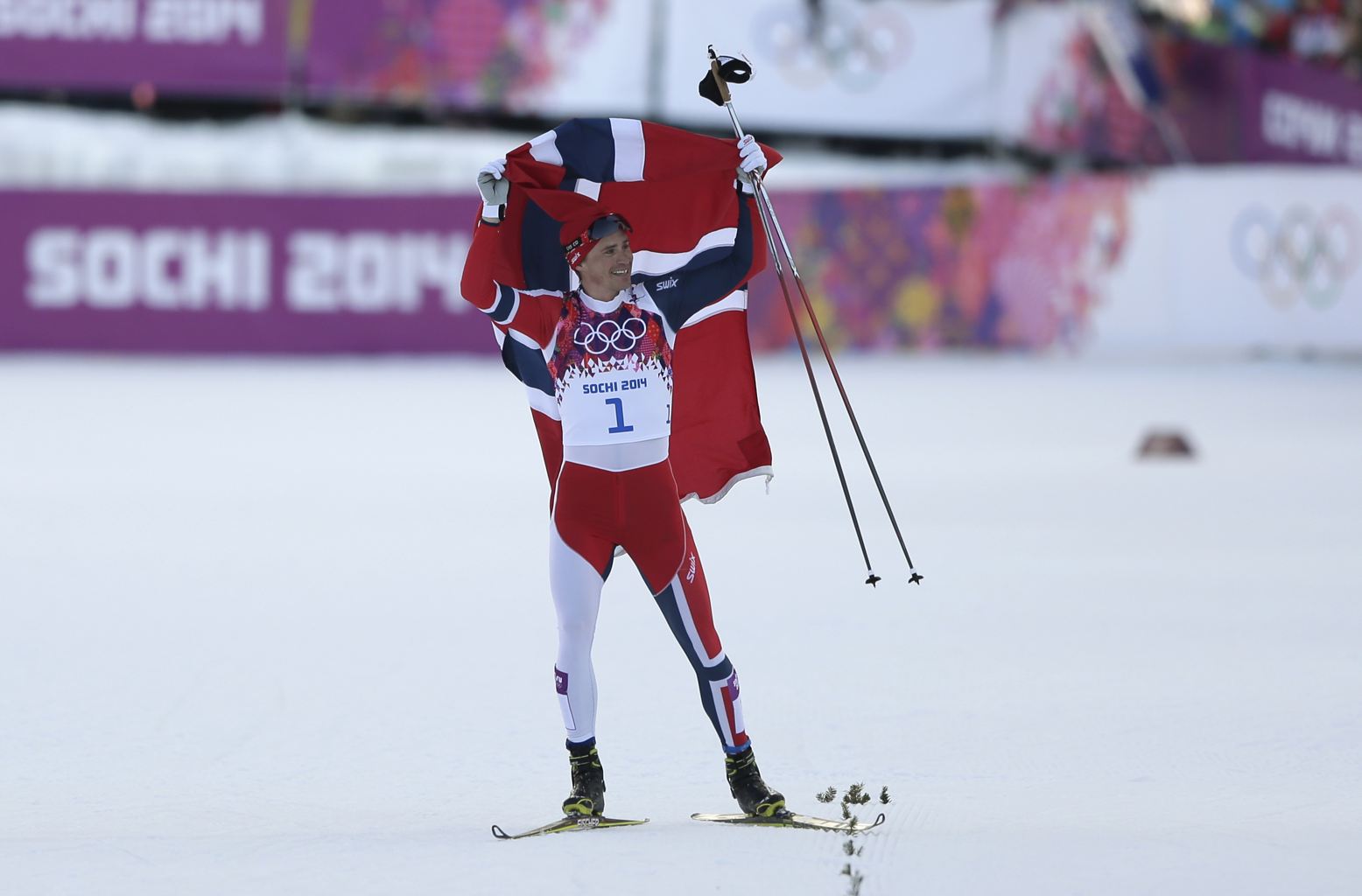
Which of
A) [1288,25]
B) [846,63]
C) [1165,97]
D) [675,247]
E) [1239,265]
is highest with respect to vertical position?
[1288,25]

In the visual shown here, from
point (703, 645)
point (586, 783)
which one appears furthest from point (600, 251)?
point (586, 783)

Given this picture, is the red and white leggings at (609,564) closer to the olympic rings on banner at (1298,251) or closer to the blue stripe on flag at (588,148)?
the blue stripe on flag at (588,148)

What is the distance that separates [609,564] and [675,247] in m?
0.96

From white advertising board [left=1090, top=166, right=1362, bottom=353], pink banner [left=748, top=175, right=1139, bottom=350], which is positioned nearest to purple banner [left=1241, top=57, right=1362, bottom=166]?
white advertising board [left=1090, top=166, right=1362, bottom=353]

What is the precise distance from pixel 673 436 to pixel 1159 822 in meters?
1.75

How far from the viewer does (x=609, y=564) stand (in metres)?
5.55

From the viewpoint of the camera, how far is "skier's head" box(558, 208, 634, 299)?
5465 millimetres

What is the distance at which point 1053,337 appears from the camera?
28.8 metres

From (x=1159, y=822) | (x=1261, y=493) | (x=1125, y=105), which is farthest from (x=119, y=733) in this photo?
(x=1125, y=105)

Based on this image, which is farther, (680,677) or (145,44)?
(145,44)

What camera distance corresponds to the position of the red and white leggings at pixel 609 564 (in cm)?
547

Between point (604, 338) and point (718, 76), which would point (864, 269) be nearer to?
point (718, 76)

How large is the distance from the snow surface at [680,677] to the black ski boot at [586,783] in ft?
0.44

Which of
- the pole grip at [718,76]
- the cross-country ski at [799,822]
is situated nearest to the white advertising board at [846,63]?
the pole grip at [718,76]
